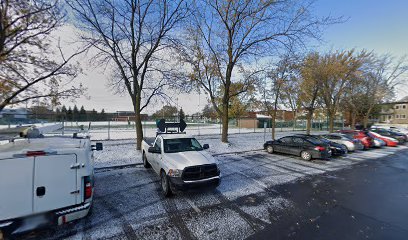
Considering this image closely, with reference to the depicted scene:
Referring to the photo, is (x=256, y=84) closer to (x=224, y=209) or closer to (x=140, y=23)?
(x=140, y=23)

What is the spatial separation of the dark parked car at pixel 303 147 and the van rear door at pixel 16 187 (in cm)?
1145

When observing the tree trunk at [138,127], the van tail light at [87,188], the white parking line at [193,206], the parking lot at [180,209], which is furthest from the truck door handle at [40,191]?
the tree trunk at [138,127]

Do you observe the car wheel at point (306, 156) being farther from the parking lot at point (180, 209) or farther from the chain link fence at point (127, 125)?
the chain link fence at point (127, 125)

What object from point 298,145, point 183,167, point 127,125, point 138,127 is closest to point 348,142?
point 298,145

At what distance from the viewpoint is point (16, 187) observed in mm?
2783

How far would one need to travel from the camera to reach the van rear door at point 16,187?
8.85 ft

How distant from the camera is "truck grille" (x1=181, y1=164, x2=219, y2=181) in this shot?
4833mm

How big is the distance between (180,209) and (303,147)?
878 cm

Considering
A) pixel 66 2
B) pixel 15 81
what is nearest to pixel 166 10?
pixel 66 2

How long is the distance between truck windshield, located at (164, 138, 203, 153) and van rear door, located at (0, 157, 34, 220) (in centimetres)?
329

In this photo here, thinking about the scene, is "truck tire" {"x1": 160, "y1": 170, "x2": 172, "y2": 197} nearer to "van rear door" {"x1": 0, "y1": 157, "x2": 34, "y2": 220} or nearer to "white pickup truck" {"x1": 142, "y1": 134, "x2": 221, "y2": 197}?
"white pickup truck" {"x1": 142, "y1": 134, "x2": 221, "y2": 197}

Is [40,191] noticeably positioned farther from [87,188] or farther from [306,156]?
[306,156]

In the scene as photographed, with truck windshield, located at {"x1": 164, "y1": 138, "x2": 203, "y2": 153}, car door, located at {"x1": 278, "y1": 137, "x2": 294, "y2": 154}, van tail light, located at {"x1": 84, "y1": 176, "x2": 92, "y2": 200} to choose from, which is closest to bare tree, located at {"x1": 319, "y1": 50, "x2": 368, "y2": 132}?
car door, located at {"x1": 278, "y1": 137, "x2": 294, "y2": 154}

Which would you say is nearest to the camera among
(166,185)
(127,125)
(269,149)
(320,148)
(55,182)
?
(55,182)
